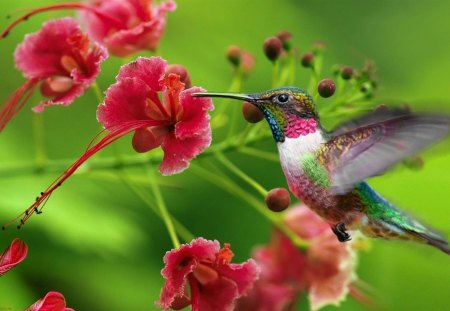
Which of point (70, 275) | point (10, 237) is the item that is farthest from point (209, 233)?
point (10, 237)

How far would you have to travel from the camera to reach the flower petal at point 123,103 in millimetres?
2107

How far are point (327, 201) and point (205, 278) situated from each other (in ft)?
1.46

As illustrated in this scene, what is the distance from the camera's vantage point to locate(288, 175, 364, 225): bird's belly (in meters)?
2.01

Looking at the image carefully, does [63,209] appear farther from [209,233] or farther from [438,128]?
[438,128]

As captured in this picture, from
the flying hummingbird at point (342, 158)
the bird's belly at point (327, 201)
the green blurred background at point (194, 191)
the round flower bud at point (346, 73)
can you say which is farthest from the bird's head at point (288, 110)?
the green blurred background at point (194, 191)

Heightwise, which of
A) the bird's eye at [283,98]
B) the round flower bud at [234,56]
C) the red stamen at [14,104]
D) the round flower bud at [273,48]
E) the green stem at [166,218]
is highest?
the bird's eye at [283,98]

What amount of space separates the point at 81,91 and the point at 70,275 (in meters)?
1.29

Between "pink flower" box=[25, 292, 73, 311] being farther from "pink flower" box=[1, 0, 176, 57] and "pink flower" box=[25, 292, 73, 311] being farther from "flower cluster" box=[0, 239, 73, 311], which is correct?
"pink flower" box=[1, 0, 176, 57]

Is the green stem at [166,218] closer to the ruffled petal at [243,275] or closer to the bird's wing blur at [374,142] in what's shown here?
the ruffled petal at [243,275]

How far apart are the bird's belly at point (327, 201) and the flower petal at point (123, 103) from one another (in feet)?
1.38

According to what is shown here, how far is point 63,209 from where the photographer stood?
334cm

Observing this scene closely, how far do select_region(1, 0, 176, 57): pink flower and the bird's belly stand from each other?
787mm

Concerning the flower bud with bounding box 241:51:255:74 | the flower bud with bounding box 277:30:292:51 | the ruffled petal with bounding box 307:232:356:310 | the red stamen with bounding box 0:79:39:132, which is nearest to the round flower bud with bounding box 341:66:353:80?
the flower bud with bounding box 277:30:292:51

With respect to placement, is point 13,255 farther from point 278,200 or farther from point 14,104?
point 278,200
